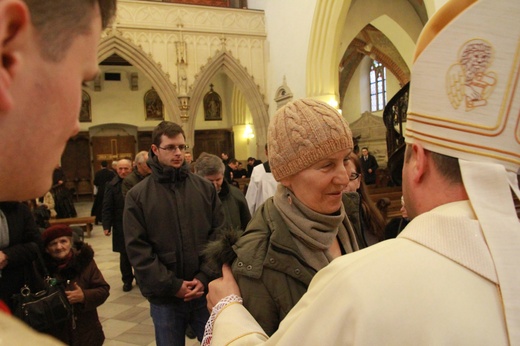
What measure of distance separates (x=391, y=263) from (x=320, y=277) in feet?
0.58

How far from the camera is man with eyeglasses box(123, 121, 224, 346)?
262 centimetres

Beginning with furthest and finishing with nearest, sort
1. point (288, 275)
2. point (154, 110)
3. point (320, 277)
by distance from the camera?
1. point (154, 110)
2. point (288, 275)
3. point (320, 277)

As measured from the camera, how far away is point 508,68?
0.93 m

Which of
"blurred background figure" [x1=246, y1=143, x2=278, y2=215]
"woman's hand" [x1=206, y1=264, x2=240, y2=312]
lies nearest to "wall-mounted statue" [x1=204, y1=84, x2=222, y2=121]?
"blurred background figure" [x1=246, y1=143, x2=278, y2=215]

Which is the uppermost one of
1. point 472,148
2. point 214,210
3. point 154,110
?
point 154,110

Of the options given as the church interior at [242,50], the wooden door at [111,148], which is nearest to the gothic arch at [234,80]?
the church interior at [242,50]

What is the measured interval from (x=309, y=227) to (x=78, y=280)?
209cm

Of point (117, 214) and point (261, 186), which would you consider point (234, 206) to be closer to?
point (261, 186)

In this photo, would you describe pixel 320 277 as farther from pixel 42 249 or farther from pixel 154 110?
pixel 154 110

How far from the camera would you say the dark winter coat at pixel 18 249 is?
2.52m

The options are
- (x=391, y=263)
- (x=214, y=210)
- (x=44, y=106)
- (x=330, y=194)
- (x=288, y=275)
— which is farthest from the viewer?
(x=214, y=210)

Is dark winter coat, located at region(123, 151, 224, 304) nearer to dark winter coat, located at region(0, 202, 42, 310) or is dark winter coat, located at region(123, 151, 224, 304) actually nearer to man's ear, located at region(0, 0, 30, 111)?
dark winter coat, located at region(0, 202, 42, 310)

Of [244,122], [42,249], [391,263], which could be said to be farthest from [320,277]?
[244,122]

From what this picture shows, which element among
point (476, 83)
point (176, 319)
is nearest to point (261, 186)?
point (176, 319)
